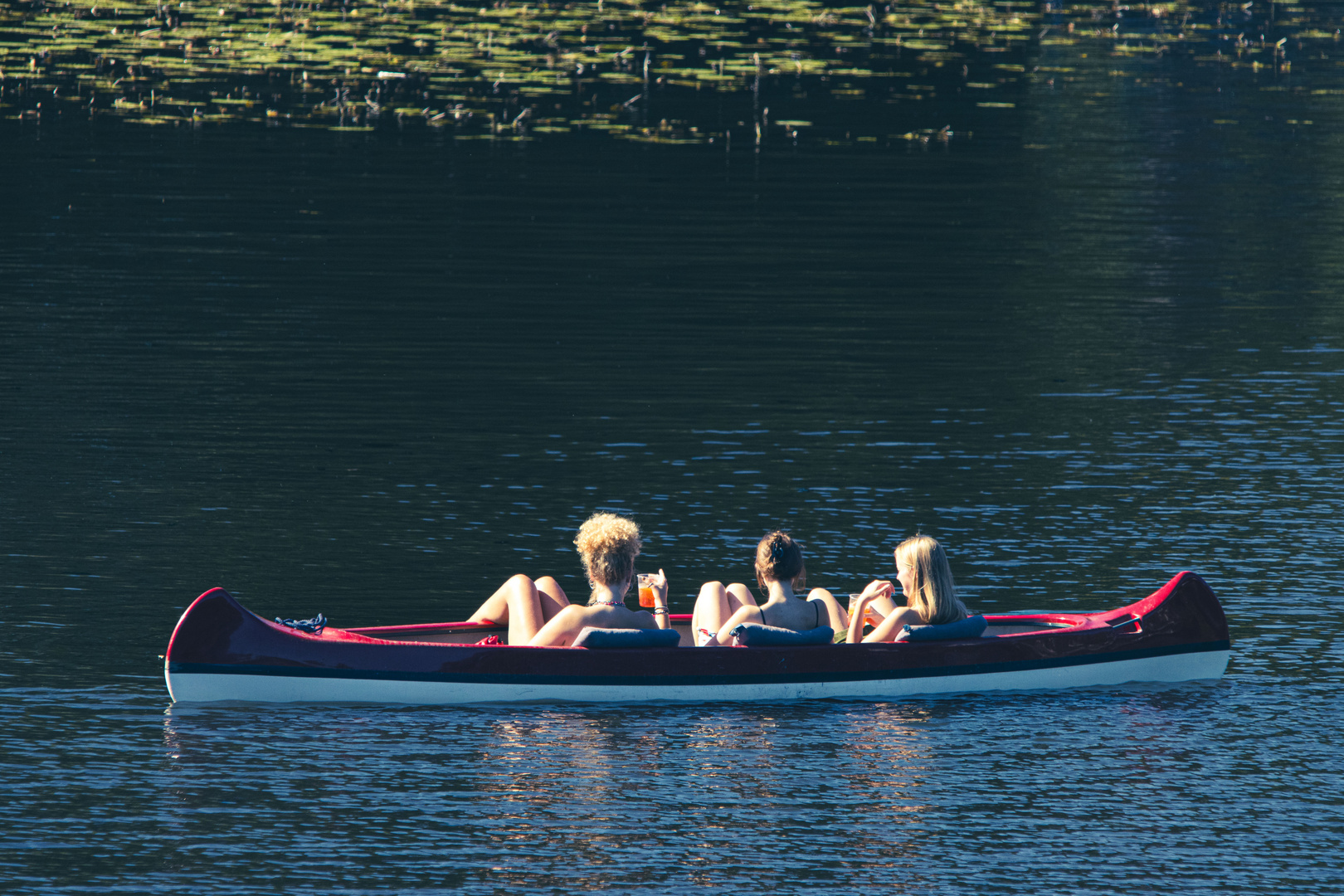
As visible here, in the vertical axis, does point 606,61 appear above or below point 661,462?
above

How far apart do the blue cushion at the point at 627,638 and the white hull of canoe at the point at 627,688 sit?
0.26 meters

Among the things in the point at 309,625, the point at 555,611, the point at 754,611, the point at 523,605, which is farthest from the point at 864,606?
the point at 309,625

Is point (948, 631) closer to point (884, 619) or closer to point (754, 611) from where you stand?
point (884, 619)

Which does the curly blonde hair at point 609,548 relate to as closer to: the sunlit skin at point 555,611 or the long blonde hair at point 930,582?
the sunlit skin at point 555,611

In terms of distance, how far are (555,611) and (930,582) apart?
2.36m

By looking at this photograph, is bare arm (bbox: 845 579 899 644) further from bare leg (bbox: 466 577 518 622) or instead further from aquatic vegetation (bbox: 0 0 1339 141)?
aquatic vegetation (bbox: 0 0 1339 141)

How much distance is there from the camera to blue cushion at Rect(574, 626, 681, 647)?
13.1 metres

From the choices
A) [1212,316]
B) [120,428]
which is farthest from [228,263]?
[1212,316]

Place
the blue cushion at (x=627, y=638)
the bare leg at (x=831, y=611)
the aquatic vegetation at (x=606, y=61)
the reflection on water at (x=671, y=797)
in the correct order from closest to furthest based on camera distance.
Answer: the reflection on water at (x=671, y=797) < the blue cushion at (x=627, y=638) < the bare leg at (x=831, y=611) < the aquatic vegetation at (x=606, y=61)

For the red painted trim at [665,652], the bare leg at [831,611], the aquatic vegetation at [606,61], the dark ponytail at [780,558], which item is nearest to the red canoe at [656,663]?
the red painted trim at [665,652]

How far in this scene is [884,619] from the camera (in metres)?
13.8

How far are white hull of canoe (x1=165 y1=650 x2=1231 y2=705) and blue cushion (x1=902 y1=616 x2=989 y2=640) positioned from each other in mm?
248

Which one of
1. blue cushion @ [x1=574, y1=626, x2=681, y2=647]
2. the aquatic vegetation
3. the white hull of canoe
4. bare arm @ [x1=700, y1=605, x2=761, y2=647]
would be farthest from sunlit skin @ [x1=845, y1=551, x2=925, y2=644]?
the aquatic vegetation

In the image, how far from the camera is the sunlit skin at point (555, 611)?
13258 millimetres
